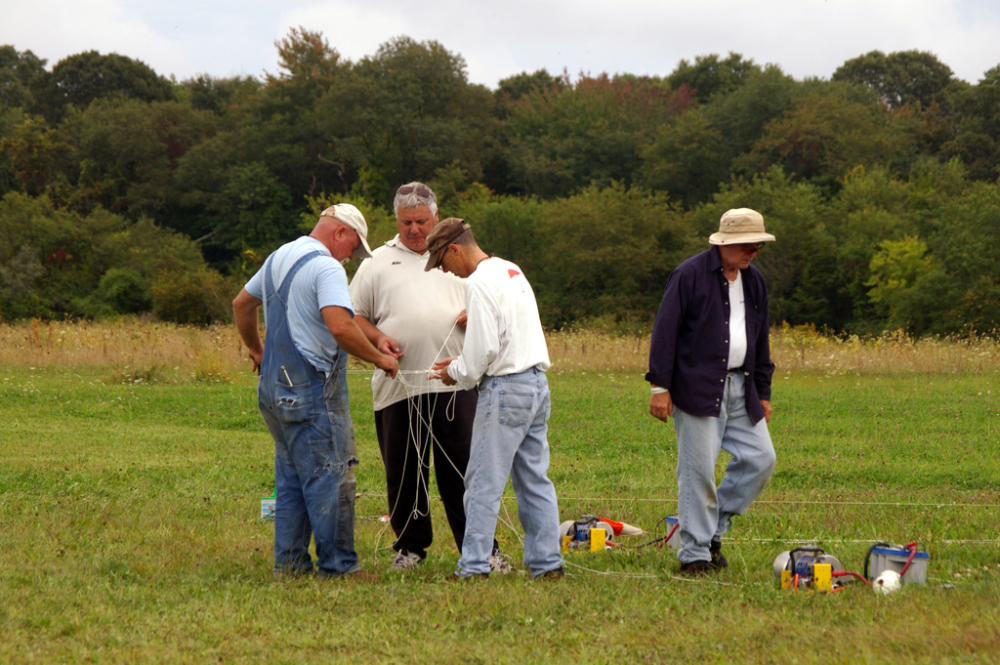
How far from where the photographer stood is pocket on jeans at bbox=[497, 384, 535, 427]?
4.96 m

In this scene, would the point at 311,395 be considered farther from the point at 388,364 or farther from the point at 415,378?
the point at 415,378

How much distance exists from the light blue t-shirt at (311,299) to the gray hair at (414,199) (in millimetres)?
602

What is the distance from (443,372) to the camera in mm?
5172

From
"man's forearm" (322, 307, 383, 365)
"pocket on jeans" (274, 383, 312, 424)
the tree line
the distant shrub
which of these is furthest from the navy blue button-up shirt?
the distant shrub

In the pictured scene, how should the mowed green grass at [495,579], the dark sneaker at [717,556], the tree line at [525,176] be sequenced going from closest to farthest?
1. the mowed green grass at [495,579]
2. the dark sneaker at [717,556]
3. the tree line at [525,176]

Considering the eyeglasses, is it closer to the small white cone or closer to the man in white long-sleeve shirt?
the man in white long-sleeve shirt

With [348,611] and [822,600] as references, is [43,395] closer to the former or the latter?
[348,611]

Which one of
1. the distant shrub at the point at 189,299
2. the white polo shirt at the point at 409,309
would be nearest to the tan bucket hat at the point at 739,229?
the white polo shirt at the point at 409,309

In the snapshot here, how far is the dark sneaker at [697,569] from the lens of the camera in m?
5.24

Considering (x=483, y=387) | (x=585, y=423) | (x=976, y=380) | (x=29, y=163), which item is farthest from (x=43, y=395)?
(x=29, y=163)

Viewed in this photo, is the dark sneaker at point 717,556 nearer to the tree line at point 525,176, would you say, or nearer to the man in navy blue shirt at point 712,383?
Result: the man in navy blue shirt at point 712,383

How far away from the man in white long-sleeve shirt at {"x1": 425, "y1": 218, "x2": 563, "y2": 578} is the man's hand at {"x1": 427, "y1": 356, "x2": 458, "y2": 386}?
0.06ft

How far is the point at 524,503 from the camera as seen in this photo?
514 centimetres

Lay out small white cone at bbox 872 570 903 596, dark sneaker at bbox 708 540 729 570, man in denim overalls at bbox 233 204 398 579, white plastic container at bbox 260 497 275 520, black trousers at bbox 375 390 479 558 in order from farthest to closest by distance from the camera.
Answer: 1. white plastic container at bbox 260 497 275 520
2. black trousers at bbox 375 390 479 558
3. dark sneaker at bbox 708 540 729 570
4. man in denim overalls at bbox 233 204 398 579
5. small white cone at bbox 872 570 903 596
